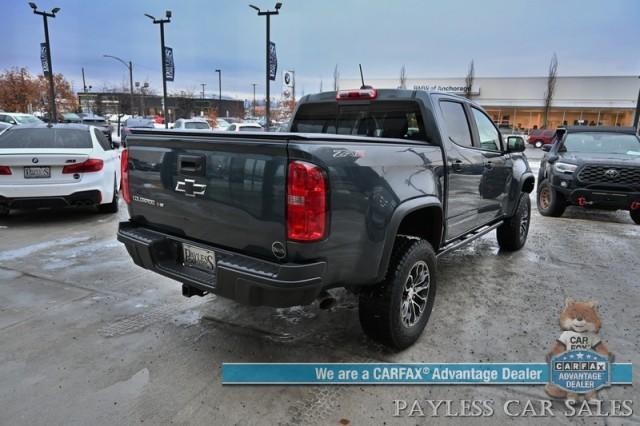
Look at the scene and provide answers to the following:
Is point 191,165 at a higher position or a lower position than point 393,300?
higher

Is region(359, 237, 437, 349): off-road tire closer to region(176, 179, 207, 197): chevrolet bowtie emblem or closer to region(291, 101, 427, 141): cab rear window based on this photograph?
region(291, 101, 427, 141): cab rear window

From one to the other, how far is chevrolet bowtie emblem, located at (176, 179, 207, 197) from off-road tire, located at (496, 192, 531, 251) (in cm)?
→ 419

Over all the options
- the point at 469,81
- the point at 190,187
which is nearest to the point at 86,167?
the point at 190,187

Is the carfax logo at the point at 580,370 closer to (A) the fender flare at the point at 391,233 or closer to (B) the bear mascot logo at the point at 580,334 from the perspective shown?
(B) the bear mascot logo at the point at 580,334

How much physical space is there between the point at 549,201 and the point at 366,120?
19.0 feet

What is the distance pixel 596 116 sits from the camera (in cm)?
4866

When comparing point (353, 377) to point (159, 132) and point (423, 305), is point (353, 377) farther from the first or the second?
point (159, 132)

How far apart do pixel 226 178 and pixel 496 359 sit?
2.25 metres

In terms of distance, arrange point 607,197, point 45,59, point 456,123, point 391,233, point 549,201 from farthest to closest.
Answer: point 45,59
point 549,201
point 607,197
point 456,123
point 391,233

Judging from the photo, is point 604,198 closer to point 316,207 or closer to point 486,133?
point 486,133

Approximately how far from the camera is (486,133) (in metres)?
4.85

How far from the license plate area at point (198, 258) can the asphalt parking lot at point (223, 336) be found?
26.9 inches

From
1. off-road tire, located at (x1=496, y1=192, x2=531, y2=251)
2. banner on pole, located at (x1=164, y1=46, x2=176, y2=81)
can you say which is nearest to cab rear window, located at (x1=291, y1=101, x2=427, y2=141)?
off-road tire, located at (x1=496, y1=192, x2=531, y2=251)

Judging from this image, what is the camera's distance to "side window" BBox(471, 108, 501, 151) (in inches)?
183
